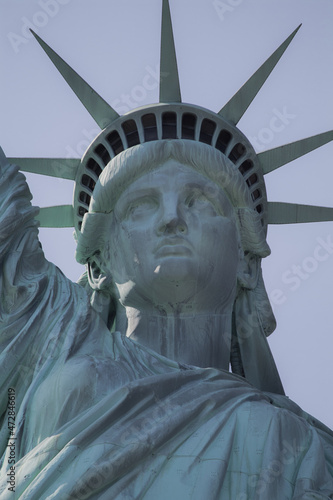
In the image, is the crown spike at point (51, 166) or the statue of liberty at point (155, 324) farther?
the crown spike at point (51, 166)

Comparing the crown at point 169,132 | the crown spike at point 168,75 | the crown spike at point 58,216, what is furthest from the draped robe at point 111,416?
the crown spike at point 168,75

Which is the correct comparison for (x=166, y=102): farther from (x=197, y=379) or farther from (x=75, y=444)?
(x=75, y=444)

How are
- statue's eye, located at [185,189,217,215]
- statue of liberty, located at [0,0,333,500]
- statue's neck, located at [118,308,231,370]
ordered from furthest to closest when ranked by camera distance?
statue's eye, located at [185,189,217,215], statue's neck, located at [118,308,231,370], statue of liberty, located at [0,0,333,500]

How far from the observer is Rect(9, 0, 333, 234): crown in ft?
63.7

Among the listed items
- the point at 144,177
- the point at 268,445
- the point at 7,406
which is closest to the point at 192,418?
the point at 268,445

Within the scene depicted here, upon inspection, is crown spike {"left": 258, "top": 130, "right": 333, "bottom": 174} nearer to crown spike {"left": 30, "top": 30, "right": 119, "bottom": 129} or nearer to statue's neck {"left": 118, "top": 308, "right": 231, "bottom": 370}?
crown spike {"left": 30, "top": 30, "right": 119, "bottom": 129}

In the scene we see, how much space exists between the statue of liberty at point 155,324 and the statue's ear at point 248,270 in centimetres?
2

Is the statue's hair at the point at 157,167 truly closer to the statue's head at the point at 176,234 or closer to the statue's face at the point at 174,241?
the statue's head at the point at 176,234

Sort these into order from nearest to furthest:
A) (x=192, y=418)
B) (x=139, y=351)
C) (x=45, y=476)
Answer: (x=45, y=476)
(x=192, y=418)
(x=139, y=351)

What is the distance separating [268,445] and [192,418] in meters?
0.71

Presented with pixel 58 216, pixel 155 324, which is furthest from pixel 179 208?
pixel 58 216

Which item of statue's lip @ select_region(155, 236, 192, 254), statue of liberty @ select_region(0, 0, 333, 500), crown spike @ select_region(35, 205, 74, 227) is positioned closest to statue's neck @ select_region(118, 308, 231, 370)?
statue of liberty @ select_region(0, 0, 333, 500)

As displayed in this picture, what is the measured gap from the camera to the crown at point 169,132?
19406 mm

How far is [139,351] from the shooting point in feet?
57.0
